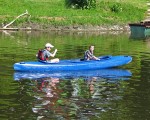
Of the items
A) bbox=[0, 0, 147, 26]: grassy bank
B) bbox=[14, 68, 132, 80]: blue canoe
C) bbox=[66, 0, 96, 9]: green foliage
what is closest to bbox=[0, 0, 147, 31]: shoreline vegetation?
bbox=[0, 0, 147, 26]: grassy bank

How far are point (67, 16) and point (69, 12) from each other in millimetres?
→ 1922

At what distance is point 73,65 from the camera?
1134 inches

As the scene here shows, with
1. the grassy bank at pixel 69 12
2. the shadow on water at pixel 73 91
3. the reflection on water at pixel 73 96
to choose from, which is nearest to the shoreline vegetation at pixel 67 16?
the grassy bank at pixel 69 12

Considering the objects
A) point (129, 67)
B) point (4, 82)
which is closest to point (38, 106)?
point (4, 82)

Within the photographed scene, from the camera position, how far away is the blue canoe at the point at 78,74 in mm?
26719

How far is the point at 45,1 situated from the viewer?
74.7 meters

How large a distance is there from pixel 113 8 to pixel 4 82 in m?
54.0

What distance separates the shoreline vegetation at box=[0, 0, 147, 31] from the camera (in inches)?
2628

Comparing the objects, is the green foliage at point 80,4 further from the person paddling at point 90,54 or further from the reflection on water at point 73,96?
the reflection on water at point 73,96

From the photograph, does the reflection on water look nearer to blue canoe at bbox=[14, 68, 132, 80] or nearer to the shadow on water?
the shadow on water

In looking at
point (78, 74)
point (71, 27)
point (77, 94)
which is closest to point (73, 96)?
point (77, 94)

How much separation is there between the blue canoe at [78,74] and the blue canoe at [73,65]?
0.84 ft

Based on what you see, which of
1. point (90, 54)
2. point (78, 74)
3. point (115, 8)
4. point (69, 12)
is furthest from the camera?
point (115, 8)

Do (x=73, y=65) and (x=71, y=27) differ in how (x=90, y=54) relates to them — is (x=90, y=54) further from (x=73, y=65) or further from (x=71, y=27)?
(x=71, y=27)
